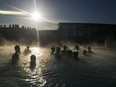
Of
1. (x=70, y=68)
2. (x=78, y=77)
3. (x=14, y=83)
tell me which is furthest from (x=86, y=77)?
(x=14, y=83)

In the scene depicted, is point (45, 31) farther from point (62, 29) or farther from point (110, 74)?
point (110, 74)

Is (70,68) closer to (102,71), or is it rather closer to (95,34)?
(102,71)

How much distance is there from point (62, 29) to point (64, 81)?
40.8 m

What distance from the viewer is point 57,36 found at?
5409cm

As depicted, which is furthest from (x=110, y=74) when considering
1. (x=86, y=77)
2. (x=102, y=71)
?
(x=86, y=77)

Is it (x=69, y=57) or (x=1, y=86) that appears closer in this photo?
(x=1, y=86)

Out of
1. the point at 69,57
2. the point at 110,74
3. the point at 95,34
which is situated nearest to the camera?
the point at 110,74

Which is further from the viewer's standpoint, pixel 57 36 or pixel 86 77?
pixel 57 36

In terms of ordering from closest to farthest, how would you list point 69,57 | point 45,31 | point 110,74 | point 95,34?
1. point 110,74
2. point 69,57
3. point 95,34
4. point 45,31

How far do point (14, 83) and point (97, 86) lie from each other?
4691 millimetres

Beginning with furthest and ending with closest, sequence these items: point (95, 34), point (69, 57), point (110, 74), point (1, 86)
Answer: point (95, 34) < point (69, 57) < point (110, 74) < point (1, 86)

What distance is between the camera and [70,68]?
1948 centimetres

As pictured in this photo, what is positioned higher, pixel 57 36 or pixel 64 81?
pixel 57 36

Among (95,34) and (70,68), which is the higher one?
(95,34)
